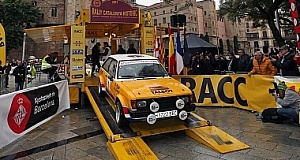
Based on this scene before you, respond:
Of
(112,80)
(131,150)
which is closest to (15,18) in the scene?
(112,80)

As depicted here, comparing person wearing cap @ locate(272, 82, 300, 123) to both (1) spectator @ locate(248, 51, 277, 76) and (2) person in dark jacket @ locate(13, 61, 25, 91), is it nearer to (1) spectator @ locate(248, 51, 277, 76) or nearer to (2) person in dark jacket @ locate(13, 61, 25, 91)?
(1) spectator @ locate(248, 51, 277, 76)

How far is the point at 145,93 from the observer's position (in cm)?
555

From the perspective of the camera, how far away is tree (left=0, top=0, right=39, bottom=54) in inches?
1781

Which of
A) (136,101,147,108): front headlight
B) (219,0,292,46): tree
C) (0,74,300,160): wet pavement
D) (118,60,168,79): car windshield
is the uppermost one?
(219,0,292,46): tree

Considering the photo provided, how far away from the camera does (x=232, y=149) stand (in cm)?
491

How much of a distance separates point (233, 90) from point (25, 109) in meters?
6.61

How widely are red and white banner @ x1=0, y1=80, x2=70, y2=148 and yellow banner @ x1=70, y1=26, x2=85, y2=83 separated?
1439 mm

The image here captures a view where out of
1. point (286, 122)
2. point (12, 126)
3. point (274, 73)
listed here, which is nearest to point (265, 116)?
point (286, 122)

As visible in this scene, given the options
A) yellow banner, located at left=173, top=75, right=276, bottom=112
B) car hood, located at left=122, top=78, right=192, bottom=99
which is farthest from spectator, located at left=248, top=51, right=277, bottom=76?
car hood, located at left=122, top=78, right=192, bottom=99

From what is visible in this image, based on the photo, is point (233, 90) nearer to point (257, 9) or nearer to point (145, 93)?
point (145, 93)

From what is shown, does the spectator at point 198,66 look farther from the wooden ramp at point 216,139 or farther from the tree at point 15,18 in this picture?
the tree at point 15,18

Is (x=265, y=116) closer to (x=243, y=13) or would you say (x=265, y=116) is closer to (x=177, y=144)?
(x=177, y=144)

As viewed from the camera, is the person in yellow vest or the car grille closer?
the car grille

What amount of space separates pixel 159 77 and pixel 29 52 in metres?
56.0
